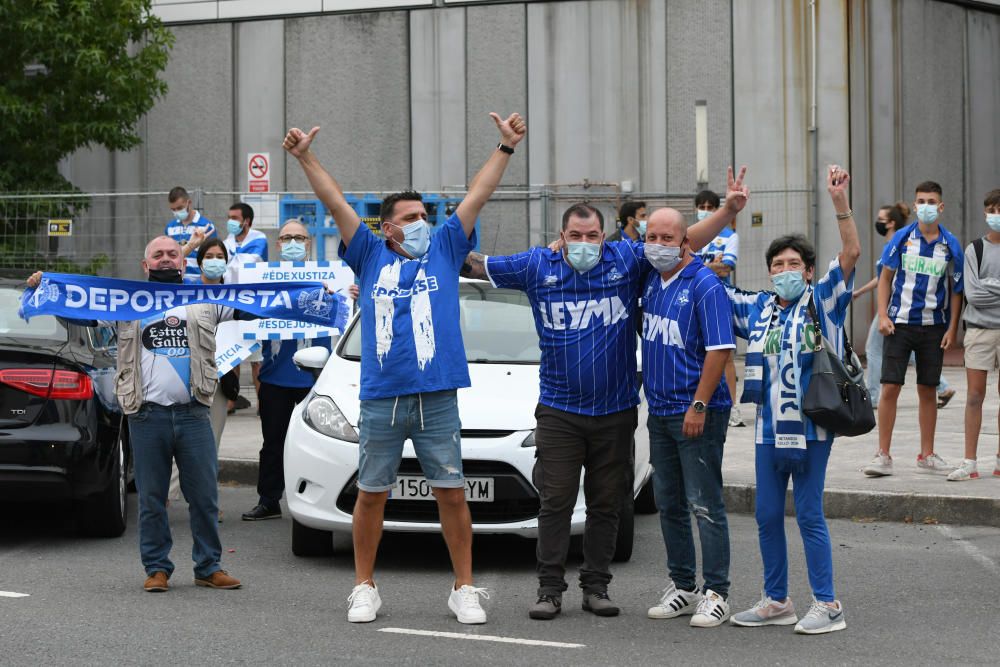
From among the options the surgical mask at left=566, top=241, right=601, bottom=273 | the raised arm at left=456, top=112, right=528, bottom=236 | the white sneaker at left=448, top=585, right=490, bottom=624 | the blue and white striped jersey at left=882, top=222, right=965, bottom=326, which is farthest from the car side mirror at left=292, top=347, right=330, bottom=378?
the blue and white striped jersey at left=882, top=222, right=965, bottom=326

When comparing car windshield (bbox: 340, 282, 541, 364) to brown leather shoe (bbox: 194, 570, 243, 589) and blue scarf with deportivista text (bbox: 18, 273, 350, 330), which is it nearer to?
blue scarf with deportivista text (bbox: 18, 273, 350, 330)

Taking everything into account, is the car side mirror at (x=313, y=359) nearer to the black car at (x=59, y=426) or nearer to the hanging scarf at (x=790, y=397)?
the black car at (x=59, y=426)

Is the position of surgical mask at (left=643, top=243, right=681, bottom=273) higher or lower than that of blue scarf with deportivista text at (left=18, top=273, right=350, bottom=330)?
higher

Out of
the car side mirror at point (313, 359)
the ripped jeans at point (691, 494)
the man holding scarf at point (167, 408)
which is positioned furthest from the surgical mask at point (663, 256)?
the car side mirror at point (313, 359)

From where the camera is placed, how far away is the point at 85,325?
880 cm

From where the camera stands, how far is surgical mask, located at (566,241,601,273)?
21.2ft

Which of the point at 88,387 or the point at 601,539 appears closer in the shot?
the point at 601,539

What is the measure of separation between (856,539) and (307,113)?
13.5 m

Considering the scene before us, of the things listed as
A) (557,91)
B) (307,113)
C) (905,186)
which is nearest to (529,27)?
(557,91)

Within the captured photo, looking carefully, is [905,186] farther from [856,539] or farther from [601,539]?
[601,539]

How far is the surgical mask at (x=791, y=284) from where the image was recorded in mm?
6281

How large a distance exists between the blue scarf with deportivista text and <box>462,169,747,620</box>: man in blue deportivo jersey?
1.59m

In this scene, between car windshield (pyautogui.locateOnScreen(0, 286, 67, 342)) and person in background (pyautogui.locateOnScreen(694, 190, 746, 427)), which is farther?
person in background (pyautogui.locateOnScreen(694, 190, 746, 427))

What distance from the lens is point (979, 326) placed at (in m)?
9.79
